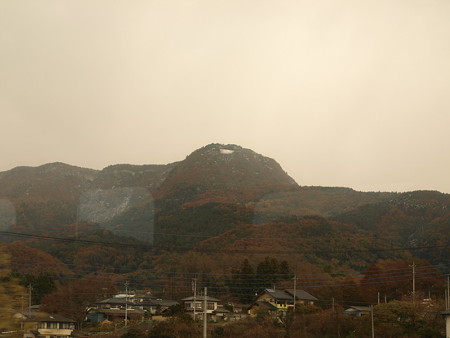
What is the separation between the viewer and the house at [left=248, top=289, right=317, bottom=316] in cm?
4366

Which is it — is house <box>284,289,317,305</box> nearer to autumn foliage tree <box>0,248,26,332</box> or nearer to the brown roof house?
the brown roof house

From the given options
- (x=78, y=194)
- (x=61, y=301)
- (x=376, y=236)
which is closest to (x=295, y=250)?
(x=376, y=236)

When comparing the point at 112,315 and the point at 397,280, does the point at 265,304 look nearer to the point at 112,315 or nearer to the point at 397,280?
the point at 112,315

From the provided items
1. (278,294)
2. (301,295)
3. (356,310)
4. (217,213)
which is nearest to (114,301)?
(278,294)

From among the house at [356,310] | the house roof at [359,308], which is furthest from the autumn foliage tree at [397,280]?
the house at [356,310]

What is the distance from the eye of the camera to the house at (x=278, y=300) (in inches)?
1719

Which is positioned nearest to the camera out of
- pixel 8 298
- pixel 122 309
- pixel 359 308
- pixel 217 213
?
pixel 8 298

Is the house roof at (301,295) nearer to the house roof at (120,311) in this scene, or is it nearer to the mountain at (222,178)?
the house roof at (120,311)

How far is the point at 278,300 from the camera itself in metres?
44.8

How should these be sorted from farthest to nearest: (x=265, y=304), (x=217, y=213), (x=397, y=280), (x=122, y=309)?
(x=217, y=213) < (x=397, y=280) < (x=122, y=309) < (x=265, y=304)

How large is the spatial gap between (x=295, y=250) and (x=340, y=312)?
18343mm

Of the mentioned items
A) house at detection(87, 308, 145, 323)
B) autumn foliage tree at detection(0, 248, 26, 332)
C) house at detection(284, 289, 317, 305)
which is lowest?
house at detection(87, 308, 145, 323)

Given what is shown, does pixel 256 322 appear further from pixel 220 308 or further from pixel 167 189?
pixel 167 189

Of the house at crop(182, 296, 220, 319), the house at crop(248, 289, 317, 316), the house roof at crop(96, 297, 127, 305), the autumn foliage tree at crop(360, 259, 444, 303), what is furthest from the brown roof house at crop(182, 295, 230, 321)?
the autumn foliage tree at crop(360, 259, 444, 303)
